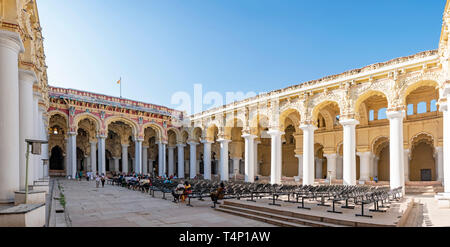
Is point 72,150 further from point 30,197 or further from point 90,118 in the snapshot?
point 30,197

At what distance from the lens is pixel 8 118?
6.53m

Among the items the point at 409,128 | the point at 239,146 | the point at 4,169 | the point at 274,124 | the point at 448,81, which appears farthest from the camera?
the point at 239,146

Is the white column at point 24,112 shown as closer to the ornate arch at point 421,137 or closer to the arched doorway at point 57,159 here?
the ornate arch at point 421,137

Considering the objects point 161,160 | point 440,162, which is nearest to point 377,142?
point 440,162

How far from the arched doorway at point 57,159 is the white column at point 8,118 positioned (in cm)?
2663

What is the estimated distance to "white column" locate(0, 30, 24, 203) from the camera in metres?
6.48

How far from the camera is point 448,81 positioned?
998 cm

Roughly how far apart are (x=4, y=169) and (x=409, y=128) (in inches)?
872

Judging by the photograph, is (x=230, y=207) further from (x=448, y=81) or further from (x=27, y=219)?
(x=448, y=81)

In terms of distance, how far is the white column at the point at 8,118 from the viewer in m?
6.48

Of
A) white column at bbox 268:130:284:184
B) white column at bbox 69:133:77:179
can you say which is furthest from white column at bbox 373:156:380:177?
white column at bbox 69:133:77:179

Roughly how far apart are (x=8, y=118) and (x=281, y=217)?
7576 millimetres

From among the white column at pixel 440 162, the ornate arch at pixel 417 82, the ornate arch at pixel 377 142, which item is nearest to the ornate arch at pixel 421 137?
the white column at pixel 440 162
